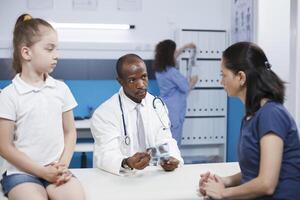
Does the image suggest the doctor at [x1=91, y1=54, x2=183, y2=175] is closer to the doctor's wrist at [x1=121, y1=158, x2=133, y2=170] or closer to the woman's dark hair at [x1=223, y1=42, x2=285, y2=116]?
the doctor's wrist at [x1=121, y1=158, x2=133, y2=170]

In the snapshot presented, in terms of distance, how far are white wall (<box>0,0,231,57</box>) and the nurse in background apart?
34 cm

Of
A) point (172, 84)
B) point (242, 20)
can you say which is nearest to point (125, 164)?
point (172, 84)

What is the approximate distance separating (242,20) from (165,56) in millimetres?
869

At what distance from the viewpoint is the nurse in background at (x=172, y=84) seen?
13.5 feet

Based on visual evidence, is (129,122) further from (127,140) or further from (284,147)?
(284,147)

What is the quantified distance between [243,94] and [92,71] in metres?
3.19

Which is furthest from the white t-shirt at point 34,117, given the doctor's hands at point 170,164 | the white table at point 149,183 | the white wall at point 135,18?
the white wall at point 135,18

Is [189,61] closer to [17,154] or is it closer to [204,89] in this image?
[204,89]

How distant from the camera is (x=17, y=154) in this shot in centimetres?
139

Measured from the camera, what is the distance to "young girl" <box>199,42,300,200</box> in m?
1.27

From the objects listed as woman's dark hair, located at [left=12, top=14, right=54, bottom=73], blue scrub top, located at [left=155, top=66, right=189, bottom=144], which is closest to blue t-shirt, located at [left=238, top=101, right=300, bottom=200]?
woman's dark hair, located at [left=12, top=14, right=54, bottom=73]

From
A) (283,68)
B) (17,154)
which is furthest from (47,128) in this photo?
(283,68)

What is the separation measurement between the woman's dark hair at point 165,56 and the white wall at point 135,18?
0.30m

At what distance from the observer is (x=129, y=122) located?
189 centimetres
